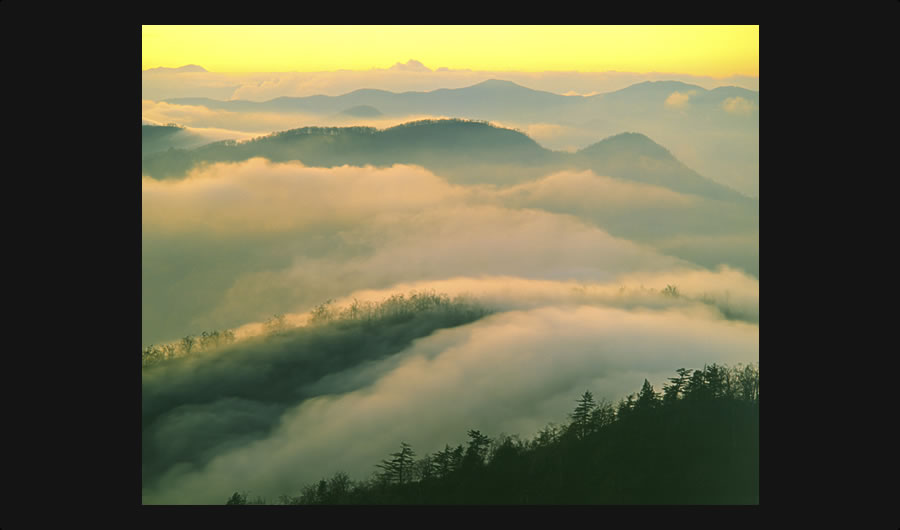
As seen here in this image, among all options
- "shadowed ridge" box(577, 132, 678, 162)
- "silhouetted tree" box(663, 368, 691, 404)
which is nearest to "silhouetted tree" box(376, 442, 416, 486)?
"silhouetted tree" box(663, 368, 691, 404)

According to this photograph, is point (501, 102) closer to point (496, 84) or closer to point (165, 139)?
point (496, 84)

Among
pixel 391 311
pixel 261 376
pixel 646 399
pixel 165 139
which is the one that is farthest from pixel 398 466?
pixel 165 139

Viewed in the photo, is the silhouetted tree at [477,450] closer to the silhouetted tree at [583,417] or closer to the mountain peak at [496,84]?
→ the silhouetted tree at [583,417]

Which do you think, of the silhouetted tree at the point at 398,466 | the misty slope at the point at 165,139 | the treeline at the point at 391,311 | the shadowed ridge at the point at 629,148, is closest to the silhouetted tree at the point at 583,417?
the treeline at the point at 391,311

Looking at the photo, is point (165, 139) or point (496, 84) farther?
point (496, 84)

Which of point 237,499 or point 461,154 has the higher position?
point 461,154

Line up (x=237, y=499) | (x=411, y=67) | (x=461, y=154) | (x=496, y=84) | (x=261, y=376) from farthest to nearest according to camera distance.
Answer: (x=496, y=84) → (x=411, y=67) → (x=461, y=154) → (x=261, y=376) → (x=237, y=499)
